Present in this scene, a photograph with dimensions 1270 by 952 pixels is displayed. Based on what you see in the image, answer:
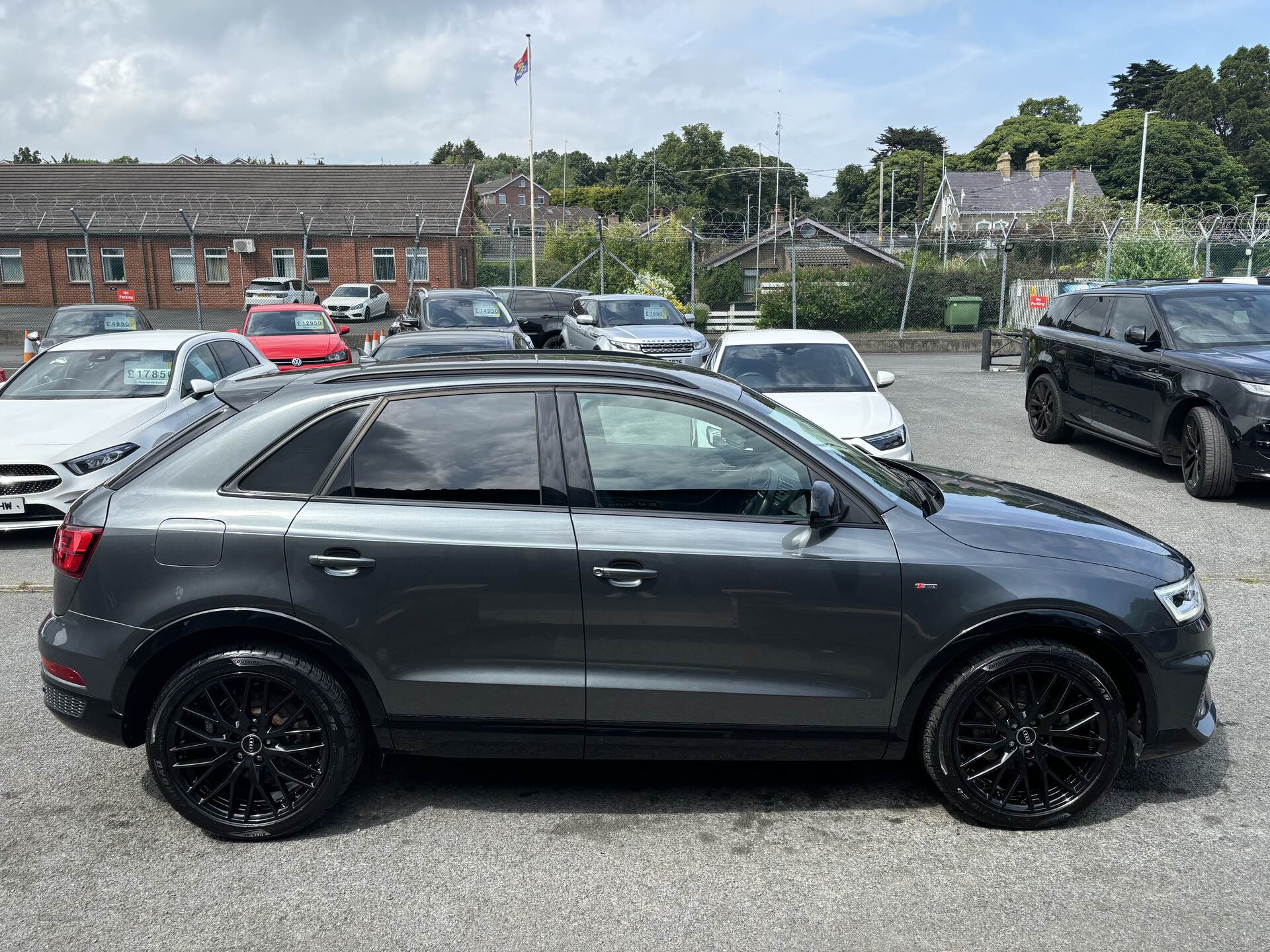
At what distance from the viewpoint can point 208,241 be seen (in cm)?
4356

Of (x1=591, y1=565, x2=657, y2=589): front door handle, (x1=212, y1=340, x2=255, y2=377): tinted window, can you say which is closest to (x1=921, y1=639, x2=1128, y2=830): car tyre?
(x1=591, y1=565, x2=657, y2=589): front door handle

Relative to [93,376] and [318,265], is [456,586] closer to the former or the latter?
[93,376]

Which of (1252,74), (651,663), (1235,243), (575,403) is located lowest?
(651,663)

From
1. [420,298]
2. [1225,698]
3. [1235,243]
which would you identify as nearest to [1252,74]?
[1235,243]

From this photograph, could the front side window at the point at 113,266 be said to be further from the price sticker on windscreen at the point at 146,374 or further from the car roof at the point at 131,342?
the price sticker on windscreen at the point at 146,374

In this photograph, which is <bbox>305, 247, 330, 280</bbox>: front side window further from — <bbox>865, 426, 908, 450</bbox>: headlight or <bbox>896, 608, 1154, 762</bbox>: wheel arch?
<bbox>896, 608, 1154, 762</bbox>: wheel arch

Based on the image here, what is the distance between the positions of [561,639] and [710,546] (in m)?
0.62

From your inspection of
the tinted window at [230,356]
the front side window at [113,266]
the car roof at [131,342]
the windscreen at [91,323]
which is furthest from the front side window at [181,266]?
the car roof at [131,342]

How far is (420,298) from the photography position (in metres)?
16.9

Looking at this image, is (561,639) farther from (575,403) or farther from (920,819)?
(920,819)

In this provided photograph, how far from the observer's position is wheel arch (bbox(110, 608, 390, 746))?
3498mm

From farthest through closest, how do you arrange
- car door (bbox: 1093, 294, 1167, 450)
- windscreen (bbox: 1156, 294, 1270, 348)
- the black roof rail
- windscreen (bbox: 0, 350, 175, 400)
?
car door (bbox: 1093, 294, 1167, 450) → windscreen (bbox: 1156, 294, 1270, 348) → windscreen (bbox: 0, 350, 175, 400) → the black roof rail

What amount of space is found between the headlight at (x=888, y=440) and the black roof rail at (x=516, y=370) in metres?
4.81

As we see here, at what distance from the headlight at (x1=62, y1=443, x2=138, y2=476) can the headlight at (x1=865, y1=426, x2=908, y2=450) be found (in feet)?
20.0
